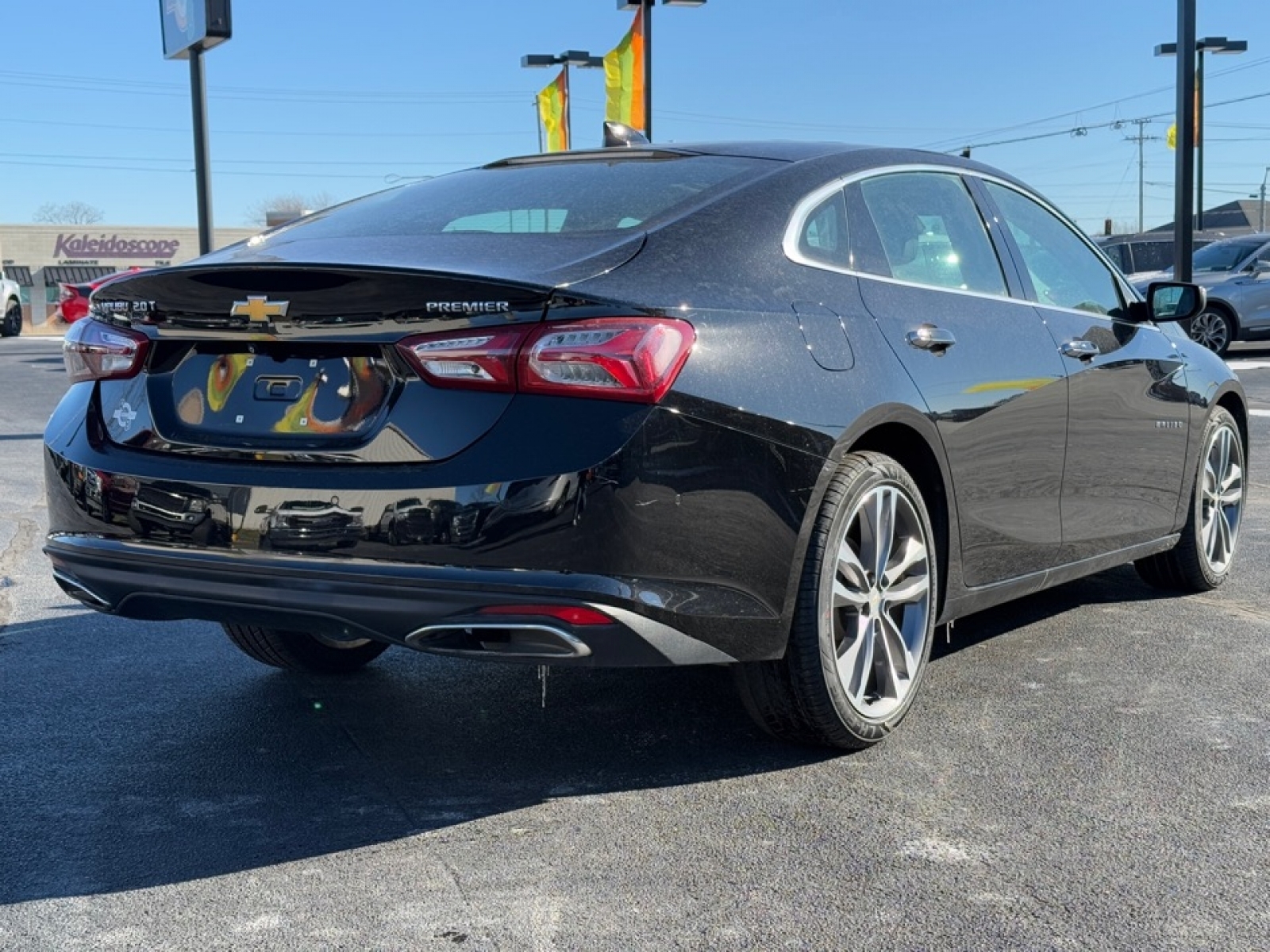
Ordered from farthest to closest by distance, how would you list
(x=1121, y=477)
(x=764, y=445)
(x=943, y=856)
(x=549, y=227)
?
1. (x=1121, y=477)
2. (x=549, y=227)
3. (x=764, y=445)
4. (x=943, y=856)

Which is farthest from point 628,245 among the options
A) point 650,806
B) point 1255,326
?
point 1255,326

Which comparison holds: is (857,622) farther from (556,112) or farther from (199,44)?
(556,112)

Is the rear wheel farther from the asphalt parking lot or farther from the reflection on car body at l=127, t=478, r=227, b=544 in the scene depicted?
the reflection on car body at l=127, t=478, r=227, b=544

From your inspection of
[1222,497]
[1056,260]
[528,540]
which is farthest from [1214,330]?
[528,540]

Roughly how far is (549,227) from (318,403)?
80 cm

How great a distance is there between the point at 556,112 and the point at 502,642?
22.6 meters

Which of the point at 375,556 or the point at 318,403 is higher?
the point at 318,403

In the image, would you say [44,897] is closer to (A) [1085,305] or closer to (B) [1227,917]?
(B) [1227,917]

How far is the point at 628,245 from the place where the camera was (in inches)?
137

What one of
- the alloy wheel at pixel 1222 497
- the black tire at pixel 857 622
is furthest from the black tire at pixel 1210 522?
the black tire at pixel 857 622

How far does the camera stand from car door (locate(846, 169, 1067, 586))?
4008 millimetres

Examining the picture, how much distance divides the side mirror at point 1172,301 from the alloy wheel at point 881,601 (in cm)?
196

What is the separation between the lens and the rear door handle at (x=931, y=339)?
13.0 ft

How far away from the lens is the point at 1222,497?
19.7 feet
